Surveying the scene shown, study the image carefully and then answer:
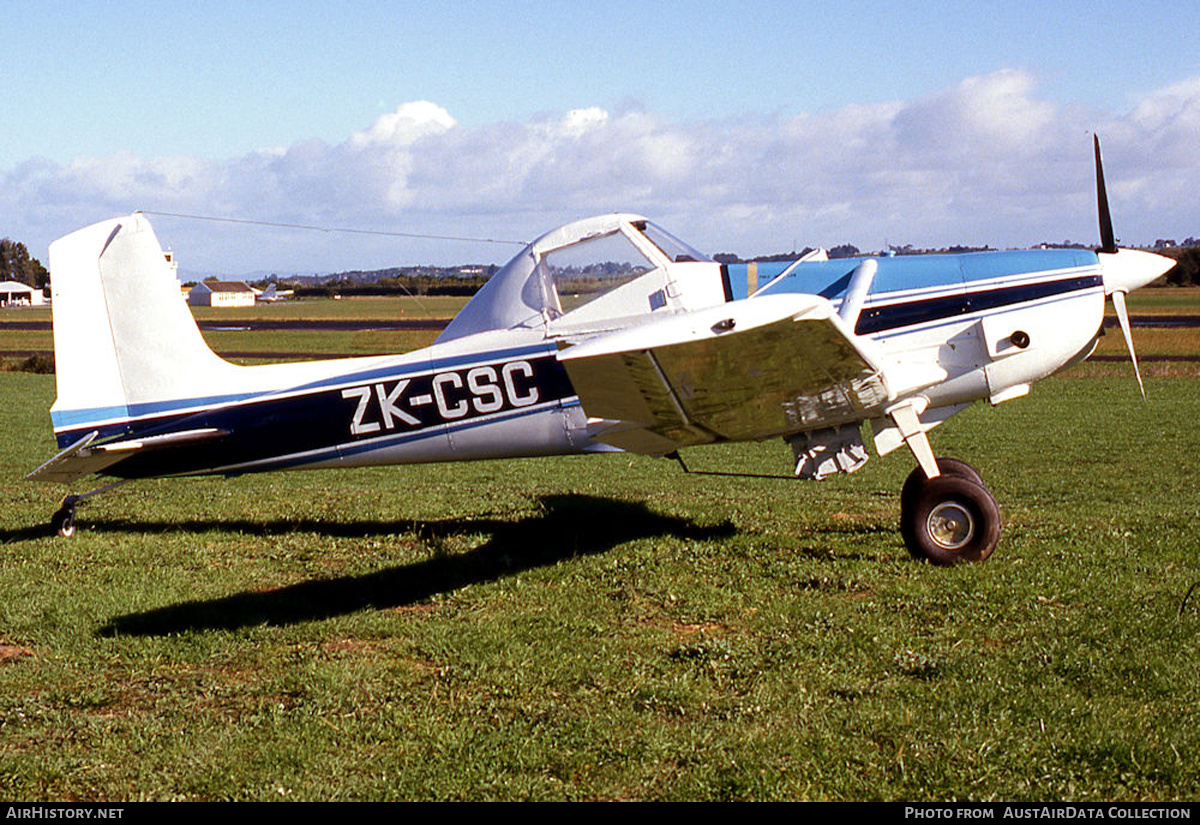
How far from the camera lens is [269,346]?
52.6m

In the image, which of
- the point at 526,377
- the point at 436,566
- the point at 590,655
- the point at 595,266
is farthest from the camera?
the point at 526,377

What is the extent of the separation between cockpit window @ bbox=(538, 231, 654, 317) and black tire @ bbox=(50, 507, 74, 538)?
15.9 ft

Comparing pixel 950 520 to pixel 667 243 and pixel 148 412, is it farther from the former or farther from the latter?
pixel 148 412

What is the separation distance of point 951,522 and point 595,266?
10.6 feet

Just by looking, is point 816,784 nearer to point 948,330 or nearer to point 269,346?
point 948,330

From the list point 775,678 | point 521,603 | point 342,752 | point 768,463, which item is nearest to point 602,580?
point 521,603

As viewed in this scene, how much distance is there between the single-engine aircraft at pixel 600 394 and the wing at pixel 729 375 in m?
0.03

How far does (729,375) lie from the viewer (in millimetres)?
6555

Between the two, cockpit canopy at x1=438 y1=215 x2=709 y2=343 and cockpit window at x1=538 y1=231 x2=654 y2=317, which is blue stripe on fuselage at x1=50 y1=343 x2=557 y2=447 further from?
cockpit window at x1=538 y1=231 x2=654 y2=317

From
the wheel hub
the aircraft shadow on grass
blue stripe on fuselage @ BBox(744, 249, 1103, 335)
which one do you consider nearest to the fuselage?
blue stripe on fuselage @ BBox(744, 249, 1103, 335)

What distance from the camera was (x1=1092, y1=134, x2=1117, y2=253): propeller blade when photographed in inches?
335

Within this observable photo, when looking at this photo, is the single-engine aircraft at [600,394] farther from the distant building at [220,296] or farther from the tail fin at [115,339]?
the distant building at [220,296]

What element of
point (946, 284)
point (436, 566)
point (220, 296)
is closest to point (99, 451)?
point (436, 566)

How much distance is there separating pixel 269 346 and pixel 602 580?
48.2 m
